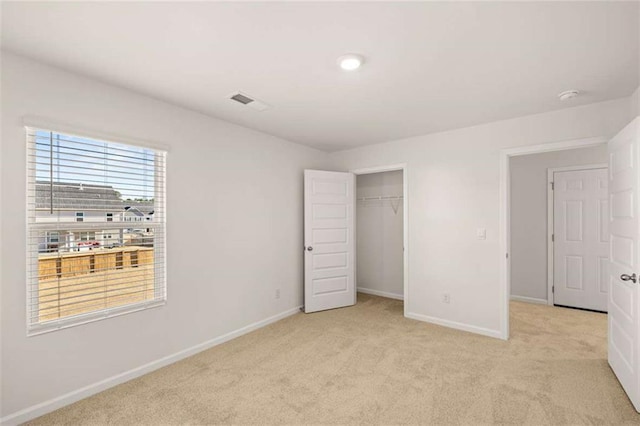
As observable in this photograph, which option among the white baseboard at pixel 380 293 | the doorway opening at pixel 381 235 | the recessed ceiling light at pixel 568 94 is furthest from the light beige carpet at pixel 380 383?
the recessed ceiling light at pixel 568 94

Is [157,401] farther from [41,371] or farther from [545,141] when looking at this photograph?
[545,141]

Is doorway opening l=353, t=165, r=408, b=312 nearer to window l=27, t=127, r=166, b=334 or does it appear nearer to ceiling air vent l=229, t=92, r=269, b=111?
ceiling air vent l=229, t=92, r=269, b=111

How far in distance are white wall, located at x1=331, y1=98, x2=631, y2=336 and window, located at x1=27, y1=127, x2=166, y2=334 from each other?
3.00 meters

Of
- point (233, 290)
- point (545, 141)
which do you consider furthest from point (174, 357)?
point (545, 141)

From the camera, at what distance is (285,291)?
4254 millimetres

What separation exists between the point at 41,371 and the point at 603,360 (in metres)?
4.57

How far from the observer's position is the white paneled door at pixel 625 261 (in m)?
2.18

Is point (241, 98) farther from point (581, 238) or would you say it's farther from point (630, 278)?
point (581, 238)

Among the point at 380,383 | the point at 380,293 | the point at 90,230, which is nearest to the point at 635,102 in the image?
the point at 380,383

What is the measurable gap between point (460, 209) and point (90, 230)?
3.73m

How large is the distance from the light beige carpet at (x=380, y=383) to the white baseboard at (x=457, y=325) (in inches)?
4.5

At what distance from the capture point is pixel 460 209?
12.4 feet

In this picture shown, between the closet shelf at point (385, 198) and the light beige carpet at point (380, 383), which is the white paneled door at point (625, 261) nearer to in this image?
the light beige carpet at point (380, 383)

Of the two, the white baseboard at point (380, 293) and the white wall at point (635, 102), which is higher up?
the white wall at point (635, 102)
